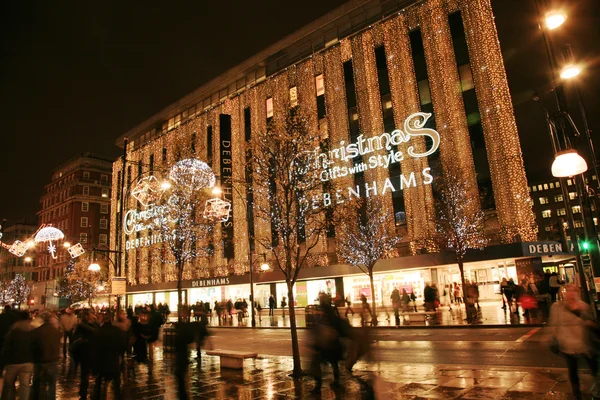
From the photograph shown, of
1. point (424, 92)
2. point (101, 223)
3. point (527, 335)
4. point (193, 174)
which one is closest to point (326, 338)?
point (527, 335)

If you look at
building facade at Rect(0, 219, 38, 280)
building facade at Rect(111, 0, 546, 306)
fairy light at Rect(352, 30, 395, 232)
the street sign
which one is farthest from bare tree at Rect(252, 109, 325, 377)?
building facade at Rect(0, 219, 38, 280)

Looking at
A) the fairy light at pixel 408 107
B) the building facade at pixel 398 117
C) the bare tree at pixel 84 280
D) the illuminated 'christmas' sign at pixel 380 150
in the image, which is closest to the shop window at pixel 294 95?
the building facade at pixel 398 117

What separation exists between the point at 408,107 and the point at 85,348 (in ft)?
99.1

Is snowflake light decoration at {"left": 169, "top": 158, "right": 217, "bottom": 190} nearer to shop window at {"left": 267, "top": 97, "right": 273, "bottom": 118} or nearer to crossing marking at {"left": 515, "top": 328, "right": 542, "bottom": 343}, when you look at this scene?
crossing marking at {"left": 515, "top": 328, "right": 542, "bottom": 343}

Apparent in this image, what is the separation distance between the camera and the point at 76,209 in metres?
79.5

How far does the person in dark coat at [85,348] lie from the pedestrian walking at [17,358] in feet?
3.49

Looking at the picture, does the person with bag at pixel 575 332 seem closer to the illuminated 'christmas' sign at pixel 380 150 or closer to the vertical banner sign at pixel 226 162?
the illuminated 'christmas' sign at pixel 380 150

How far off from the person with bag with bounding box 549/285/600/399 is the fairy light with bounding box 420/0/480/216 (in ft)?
78.2

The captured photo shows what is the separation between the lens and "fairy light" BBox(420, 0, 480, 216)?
31.2 m

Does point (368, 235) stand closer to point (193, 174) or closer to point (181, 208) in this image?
point (181, 208)

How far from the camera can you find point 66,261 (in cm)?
7638

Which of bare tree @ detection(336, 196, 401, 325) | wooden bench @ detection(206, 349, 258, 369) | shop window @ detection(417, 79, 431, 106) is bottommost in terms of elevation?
wooden bench @ detection(206, 349, 258, 369)

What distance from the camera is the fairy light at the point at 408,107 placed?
107 feet

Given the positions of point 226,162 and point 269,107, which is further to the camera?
point 226,162
